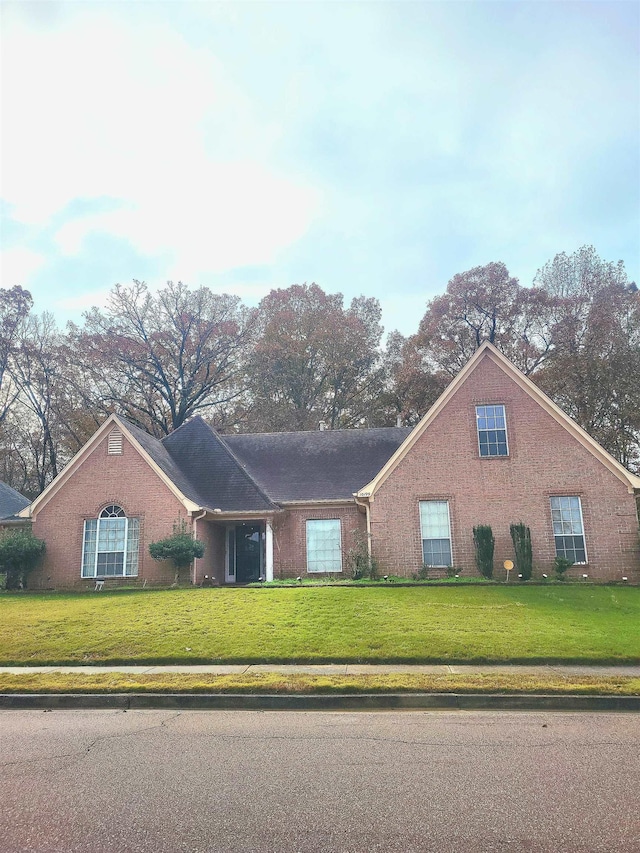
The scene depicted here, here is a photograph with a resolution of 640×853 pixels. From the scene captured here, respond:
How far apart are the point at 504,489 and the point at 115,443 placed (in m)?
13.2

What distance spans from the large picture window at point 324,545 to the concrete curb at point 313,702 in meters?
12.8

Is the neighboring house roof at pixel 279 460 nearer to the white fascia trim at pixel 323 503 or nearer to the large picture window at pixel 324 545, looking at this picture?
the white fascia trim at pixel 323 503

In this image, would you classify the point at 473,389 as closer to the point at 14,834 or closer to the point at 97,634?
the point at 97,634

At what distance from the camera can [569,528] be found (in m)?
18.6

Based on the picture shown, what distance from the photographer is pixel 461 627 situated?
38.8 feet

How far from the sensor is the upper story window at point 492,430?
19.6 metres

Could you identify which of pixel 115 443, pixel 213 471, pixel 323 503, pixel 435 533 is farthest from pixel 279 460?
pixel 435 533

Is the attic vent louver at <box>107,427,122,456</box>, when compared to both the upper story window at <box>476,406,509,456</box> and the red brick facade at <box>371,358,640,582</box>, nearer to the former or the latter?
the red brick facade at <box>371,358,640,582</box>

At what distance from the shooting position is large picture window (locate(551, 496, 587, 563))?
725 inches

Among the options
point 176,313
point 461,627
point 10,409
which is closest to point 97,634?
point 461,627

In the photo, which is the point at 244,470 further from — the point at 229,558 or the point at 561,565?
the point at 561,565

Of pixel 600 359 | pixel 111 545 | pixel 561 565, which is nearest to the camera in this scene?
pixel 561 565

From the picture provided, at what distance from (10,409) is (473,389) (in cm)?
3218

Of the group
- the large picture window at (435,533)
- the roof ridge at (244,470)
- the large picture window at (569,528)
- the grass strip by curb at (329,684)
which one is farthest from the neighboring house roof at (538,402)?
the grass strip by curb at (329,684)
